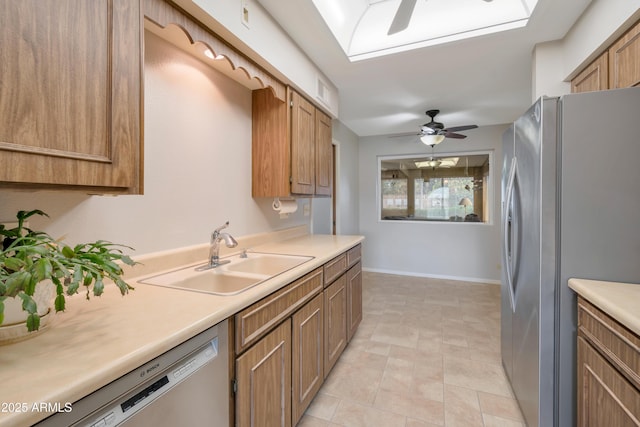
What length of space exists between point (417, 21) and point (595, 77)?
1233 millimetres

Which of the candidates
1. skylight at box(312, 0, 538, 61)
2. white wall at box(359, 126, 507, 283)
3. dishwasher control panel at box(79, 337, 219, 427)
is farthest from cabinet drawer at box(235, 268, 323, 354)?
white wall at box(359, 126, 507, 283)

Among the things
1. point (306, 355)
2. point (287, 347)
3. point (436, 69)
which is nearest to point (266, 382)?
point (287, 347)

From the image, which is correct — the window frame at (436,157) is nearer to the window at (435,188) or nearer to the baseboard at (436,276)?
the window at (435,188)

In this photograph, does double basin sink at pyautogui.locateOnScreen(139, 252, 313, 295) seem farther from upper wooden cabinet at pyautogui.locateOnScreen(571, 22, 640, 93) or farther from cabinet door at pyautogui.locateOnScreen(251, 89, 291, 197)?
upper wooden cabinet at pyautogui.locateOnScreen(571, 22, 640, 93)

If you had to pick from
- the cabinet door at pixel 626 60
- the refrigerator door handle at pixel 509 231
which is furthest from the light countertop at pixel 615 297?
the cabinet door at pixel 626 60

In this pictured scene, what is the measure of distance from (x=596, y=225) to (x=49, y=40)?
83.3 inches

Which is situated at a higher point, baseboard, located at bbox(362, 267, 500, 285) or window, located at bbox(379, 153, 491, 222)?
window, located at bbox(379, 153, 491, 222)

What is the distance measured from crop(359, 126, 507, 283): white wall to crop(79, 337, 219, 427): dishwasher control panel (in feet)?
14.3

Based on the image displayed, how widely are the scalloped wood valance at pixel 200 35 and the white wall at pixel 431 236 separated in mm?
3344

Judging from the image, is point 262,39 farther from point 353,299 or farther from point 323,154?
point 353,299

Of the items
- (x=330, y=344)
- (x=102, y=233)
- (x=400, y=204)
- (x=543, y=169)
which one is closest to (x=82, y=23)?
(x=102, y=233)

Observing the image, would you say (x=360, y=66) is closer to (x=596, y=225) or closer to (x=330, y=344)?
(x=596, y=225)

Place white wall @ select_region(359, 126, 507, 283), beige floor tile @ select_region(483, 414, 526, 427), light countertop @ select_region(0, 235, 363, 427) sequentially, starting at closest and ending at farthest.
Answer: light countertop @ select_region(0, 235, 363, 427) < beige floor tile @ select_region(483, 414, 526, 427) < white wall @ select_region(359, 126, 507, 283)

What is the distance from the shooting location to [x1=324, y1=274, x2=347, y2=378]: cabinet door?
6.28 ft
